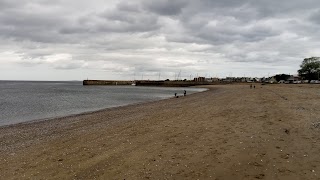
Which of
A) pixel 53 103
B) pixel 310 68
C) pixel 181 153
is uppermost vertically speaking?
pixel 310 68

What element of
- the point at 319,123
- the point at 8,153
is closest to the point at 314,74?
the point at 319,123

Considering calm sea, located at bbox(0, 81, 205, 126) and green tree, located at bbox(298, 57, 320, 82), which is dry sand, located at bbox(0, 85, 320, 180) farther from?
green tree, located at bbox(298, 57, 320, 82)

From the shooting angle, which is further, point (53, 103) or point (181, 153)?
point (53, 103)

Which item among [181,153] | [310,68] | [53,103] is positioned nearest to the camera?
[181,153]

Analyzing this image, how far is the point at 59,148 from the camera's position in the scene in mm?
14570

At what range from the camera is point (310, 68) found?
15088cm

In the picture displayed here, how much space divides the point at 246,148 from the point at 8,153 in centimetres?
1087

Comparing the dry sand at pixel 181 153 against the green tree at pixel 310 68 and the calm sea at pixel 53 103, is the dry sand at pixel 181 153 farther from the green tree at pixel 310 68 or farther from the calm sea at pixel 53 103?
the green tree at pixel 310 68

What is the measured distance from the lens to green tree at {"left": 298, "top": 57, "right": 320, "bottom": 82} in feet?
488

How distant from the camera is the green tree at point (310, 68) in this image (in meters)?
149

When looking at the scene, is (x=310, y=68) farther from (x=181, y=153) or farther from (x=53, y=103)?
(x=181, y=153)

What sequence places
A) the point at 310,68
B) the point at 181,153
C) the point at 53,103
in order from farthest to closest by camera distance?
the point at 310,68, the point at 53,103, the point at 181,153

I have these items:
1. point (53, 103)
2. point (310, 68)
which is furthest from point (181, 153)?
point (310, 68)

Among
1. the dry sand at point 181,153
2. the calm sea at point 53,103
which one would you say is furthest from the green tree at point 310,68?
the dry sand at point 181,153
